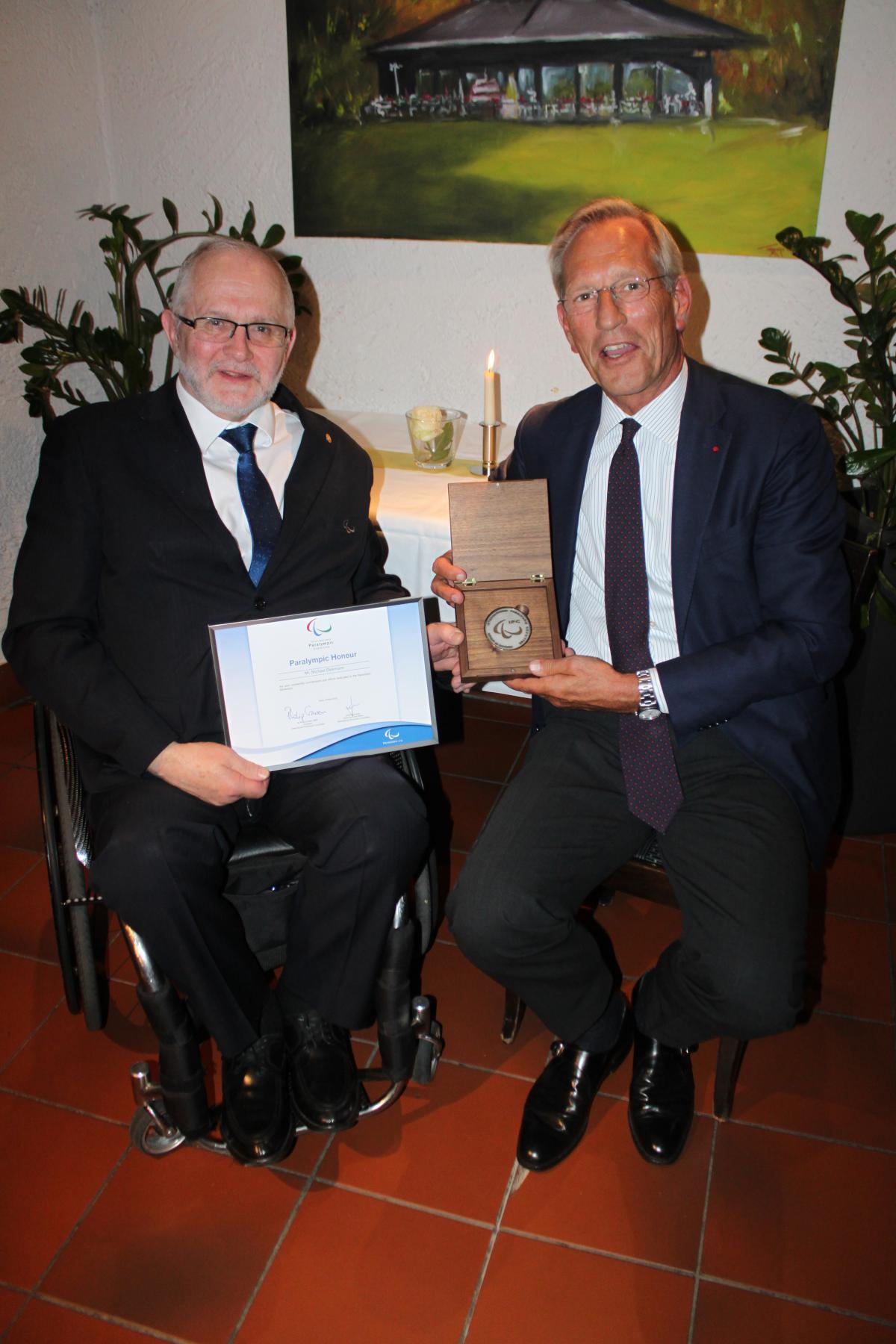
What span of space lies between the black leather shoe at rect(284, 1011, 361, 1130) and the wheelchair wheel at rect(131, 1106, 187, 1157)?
9.7 inches

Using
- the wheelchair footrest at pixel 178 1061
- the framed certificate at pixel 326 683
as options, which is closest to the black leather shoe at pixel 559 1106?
the wheelchair footrest at pixel 178 1061

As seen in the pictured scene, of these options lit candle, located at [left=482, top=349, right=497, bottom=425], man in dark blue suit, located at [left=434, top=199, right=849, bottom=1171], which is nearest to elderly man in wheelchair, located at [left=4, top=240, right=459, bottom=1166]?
man in dark blue suit, located at [left=434, top=199, right=849, bottom=1171]

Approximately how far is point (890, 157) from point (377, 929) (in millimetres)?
2563

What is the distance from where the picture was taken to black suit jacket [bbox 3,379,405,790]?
70.4 inches

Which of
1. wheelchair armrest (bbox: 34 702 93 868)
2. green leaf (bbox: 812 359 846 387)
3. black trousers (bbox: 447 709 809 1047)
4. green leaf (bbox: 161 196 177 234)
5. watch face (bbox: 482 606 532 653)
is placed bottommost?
black trousers (bbox: 447 709 809 1047)

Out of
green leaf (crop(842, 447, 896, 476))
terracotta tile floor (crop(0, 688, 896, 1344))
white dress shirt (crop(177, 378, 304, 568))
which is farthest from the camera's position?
green leaf (crop(842, 447, 896, 476))

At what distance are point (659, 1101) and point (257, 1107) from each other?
0.81 metres

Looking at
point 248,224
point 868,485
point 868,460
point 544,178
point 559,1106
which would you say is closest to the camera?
point 559,1106

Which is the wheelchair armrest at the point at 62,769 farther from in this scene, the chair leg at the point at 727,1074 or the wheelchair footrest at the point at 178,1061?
the chair leg at the point at 727,1074

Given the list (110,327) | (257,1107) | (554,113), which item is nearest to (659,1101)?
(257,1107)

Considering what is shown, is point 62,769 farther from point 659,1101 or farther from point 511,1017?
point 659,1101

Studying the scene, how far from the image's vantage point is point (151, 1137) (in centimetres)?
186

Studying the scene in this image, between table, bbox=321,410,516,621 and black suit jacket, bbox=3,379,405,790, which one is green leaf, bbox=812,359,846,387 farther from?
black suit jacket, bbox=3,379,405,790

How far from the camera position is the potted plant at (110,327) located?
2963 mm
